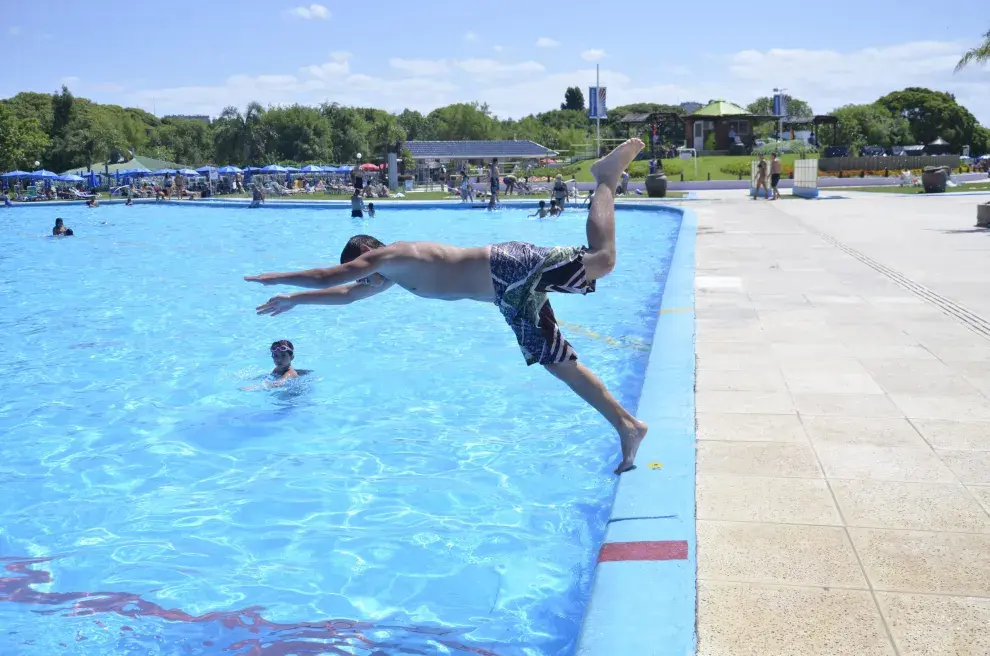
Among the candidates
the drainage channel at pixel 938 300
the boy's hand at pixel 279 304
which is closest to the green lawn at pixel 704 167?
the drainage channel at pixel 938 300

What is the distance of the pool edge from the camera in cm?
276

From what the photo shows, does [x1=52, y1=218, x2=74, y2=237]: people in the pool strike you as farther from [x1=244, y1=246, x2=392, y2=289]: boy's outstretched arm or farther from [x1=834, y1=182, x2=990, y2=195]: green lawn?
[x1=834, y1=182, x2=990, y2=195]: green lawn

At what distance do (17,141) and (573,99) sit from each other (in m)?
98.1

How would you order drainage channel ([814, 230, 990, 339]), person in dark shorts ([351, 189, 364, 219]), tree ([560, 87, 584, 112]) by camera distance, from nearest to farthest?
1. drainage channel ([814, 230, 990, 339])
2. person in dark shorts ([351, 189, 364, 219])
3. tree ([560, 87, 584, 112])

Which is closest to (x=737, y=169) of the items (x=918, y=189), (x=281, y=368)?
(x=918, y=189)

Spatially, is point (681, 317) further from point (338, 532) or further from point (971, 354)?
point (338, 532)

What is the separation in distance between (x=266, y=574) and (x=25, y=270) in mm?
15589

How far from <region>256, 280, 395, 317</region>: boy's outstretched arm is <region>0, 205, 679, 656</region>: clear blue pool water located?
4.74 ft

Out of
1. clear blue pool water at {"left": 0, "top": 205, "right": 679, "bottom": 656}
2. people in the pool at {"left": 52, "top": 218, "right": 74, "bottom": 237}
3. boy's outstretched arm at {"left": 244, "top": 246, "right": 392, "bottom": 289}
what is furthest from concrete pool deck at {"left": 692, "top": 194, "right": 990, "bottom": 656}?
people in the pool at {"left": 52, "top": 218, "right": 74, "bottom": 237}

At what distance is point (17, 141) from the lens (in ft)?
189

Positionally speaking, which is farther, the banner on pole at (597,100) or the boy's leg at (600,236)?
the banner on pole at (597,100)

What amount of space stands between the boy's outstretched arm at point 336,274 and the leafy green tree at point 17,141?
6227 centimetres

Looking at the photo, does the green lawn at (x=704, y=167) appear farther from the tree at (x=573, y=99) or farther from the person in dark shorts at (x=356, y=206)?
the tree at (x=573, y=99)

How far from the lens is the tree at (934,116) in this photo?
8062 centimetres
